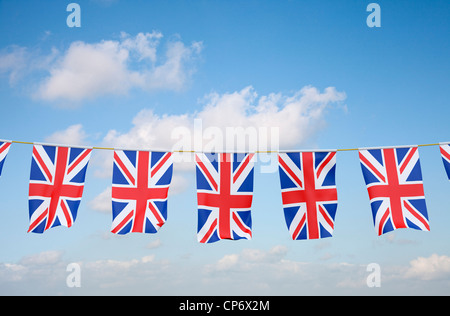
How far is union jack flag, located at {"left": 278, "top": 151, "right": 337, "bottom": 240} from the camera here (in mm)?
11336

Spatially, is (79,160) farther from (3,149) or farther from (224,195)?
(224,195)

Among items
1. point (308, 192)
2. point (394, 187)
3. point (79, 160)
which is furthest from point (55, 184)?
point (394, 187)

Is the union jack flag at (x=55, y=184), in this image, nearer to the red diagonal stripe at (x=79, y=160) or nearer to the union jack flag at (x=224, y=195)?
the red diagonal stripe at (x=79, y=160)

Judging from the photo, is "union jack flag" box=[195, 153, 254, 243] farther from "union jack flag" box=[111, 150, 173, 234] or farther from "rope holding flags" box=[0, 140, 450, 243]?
"union jack flag" box=[111, 150, 173, 234]

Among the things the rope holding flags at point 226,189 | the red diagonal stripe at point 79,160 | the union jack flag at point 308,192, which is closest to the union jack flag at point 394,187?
the rope holding flags at point 226,189

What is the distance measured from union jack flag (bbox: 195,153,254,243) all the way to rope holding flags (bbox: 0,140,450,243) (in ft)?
0.09

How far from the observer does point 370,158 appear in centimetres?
1137

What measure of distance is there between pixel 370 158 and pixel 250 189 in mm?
3382

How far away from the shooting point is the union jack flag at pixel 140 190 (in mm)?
11055

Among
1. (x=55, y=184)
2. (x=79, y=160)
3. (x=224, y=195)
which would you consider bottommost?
(x=224, y=195)

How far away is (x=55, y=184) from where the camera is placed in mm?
11148

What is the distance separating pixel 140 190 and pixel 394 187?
6851 millimetres

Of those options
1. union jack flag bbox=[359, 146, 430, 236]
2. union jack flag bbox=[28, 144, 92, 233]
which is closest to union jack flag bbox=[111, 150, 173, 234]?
union jack flag bbox=[28, 144, 92, 233]

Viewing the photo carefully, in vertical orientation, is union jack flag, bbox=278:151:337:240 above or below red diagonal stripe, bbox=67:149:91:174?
below
